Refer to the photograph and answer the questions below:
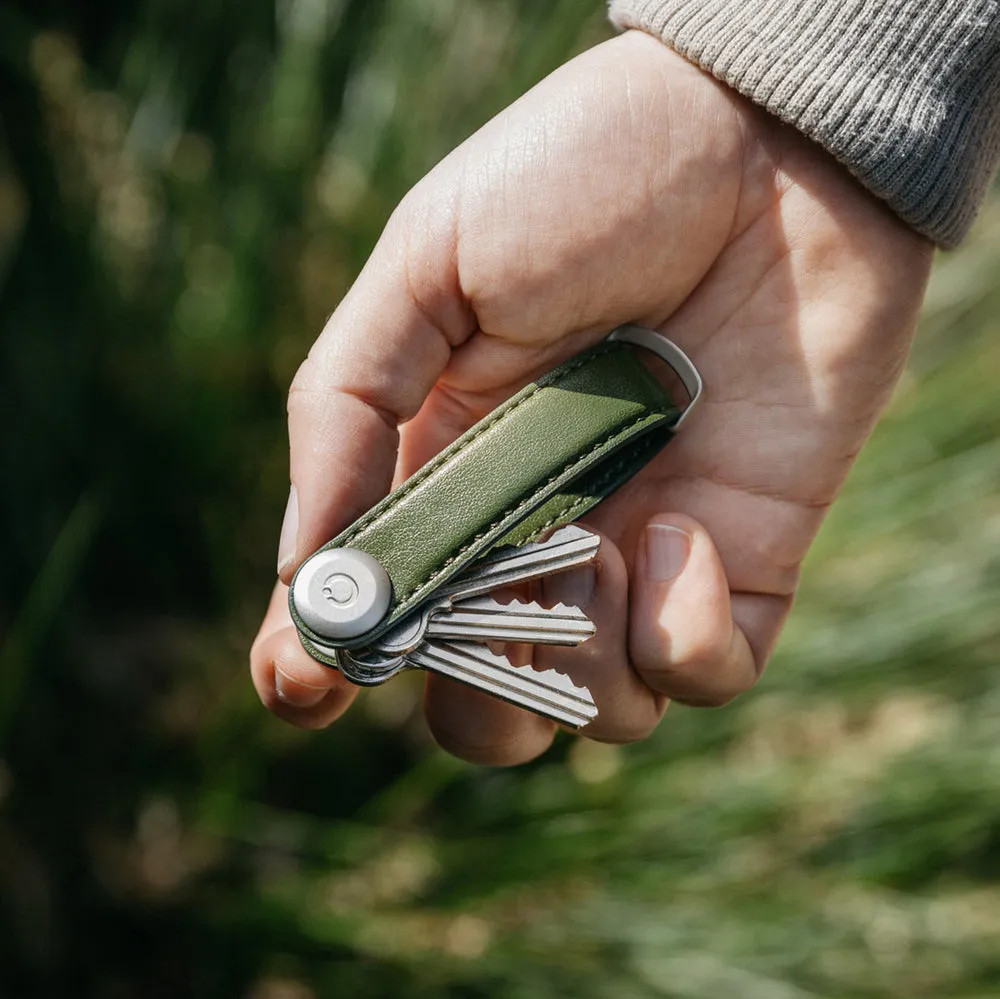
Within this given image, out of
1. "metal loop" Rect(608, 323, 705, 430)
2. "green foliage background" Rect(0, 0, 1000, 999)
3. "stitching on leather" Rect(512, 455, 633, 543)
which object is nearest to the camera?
"stitching on leather" Rect(512, 455, 633, 543)

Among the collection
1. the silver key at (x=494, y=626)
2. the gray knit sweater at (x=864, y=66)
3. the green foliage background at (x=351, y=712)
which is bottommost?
the green foliage background at (x=351, y=712)

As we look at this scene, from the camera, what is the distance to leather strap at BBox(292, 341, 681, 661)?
0.83 meters

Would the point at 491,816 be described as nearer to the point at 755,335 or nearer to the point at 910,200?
the point at 755,335

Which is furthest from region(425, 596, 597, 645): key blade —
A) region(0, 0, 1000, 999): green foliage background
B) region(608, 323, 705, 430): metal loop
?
region(0, 0, 1000, 999): green foliage background

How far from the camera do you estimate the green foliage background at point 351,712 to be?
128 cm

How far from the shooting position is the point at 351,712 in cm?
159

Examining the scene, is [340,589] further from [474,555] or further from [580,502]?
[580,502]

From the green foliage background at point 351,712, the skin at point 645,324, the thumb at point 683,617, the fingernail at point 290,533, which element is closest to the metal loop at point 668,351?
the skin at point 645,324

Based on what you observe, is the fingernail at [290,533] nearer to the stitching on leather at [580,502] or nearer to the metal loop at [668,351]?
the stitching on leather at [580,502]

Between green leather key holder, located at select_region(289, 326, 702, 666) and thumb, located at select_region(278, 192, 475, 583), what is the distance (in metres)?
0.04

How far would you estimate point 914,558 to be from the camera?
150 centimetres

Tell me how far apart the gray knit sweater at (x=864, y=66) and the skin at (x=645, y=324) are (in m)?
0.05

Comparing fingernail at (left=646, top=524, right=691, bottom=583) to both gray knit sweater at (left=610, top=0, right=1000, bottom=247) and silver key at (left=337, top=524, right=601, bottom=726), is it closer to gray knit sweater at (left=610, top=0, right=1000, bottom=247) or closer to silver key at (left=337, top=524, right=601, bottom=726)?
silver key at (left=337, top=524, right=601, bottom=726)

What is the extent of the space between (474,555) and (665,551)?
0.73 ft
